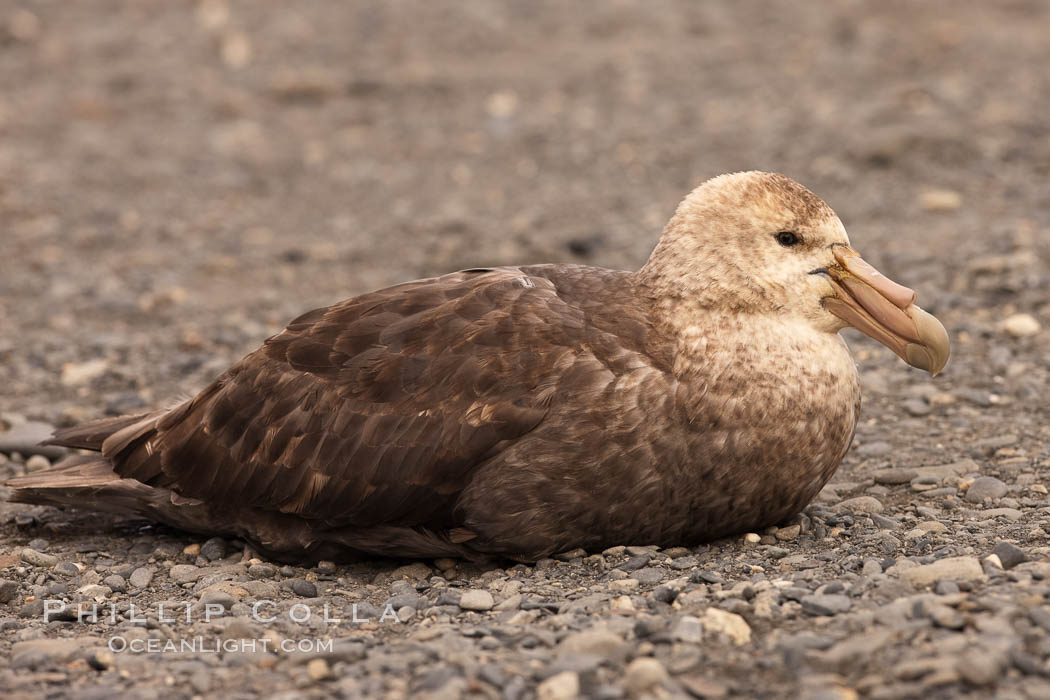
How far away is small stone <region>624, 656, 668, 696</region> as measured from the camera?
4.14 meters

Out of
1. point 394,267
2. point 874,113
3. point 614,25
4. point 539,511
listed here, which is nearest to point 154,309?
point 394,267

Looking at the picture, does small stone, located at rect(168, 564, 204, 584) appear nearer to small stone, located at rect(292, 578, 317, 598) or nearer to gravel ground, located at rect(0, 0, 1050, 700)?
gravel ground, located at rect(0, 0, 1050, 700)

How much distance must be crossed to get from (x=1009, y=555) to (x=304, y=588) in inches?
99.3

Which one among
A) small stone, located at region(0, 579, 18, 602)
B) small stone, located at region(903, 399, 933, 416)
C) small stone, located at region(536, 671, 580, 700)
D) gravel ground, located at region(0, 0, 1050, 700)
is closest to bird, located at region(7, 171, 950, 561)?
gravel ground, located at region(0, 0, 1050, 700)

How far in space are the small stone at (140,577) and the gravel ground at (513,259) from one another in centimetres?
1

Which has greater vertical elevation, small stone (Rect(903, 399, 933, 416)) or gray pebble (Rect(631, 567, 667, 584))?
small stone (Rect(903, 399, 933, 416))

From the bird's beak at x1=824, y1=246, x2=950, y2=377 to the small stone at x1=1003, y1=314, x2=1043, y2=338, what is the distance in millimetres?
2591

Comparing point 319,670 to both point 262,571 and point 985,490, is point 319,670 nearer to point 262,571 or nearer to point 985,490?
point 262,571

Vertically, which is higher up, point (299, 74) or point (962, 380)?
point (299, 74)

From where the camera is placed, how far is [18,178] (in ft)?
39.5

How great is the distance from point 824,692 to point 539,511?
5.06 ft

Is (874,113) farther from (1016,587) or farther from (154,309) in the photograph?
(1016,587)

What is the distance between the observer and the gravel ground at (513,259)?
4.46m

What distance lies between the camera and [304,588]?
5422 millimetres
